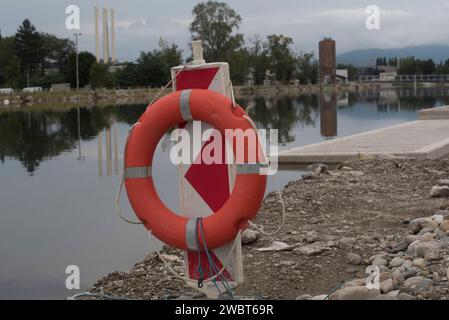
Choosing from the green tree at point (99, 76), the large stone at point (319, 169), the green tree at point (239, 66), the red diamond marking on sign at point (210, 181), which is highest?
the green tree at point (239, 66)

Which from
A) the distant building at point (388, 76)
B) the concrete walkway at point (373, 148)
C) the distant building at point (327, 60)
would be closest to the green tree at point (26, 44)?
the distant building at point (327, 60)

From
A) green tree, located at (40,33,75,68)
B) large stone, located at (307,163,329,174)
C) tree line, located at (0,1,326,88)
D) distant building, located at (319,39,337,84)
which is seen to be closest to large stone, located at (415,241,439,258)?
large stone, located at (307,163,329,174)

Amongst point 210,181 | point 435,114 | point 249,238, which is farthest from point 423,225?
point 435,114

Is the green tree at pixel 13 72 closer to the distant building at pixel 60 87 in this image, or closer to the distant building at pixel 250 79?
the distant building at pixel 60 87

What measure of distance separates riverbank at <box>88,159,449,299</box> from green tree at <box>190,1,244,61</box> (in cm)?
6750

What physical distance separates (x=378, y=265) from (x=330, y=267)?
0.28m

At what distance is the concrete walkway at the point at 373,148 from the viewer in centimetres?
973

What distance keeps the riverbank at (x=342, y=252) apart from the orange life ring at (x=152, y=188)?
516mm

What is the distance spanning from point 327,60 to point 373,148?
81.9 meters

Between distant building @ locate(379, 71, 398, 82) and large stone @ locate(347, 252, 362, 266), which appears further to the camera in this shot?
distant building @ locate(379, 71, 398, 82)

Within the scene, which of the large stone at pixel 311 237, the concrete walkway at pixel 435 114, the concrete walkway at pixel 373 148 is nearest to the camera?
the large stone at pixel 311 237

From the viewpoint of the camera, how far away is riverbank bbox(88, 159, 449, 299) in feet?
12.0

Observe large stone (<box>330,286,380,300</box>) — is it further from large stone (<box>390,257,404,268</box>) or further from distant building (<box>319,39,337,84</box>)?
distant building (<box>319,39,337,84</box>)
